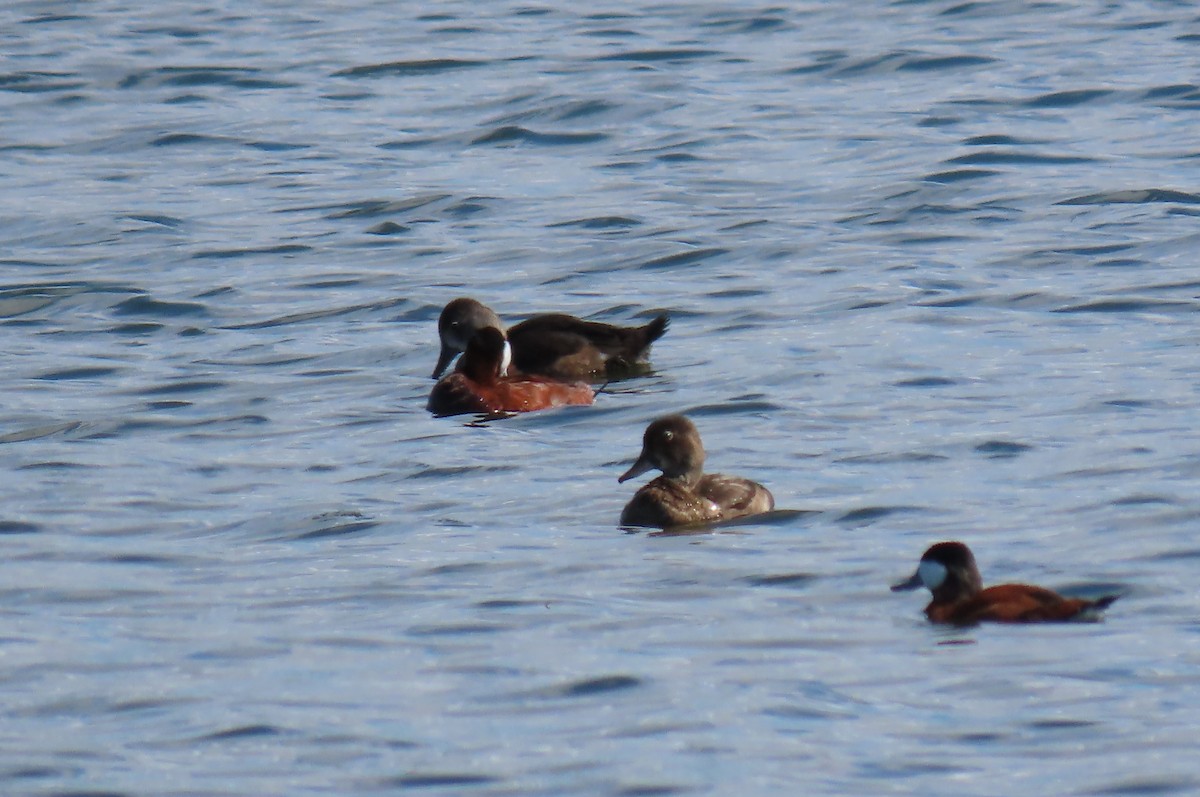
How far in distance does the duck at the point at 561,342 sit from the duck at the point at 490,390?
313mm

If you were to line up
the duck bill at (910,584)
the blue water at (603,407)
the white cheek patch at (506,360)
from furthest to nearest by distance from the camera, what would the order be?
the white cheek patch at (506,360) < the duck bill at (910,584) < the blue water at (603,407)

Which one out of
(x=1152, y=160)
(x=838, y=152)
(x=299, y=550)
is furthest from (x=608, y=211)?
(x=299, y=550)

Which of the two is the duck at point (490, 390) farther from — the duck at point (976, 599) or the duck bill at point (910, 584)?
the duck at point (976, 599)

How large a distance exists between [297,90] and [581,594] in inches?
565

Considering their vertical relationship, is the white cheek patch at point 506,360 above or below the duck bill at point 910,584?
below

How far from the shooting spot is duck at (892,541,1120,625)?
7.78 metres

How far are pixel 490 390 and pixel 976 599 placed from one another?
15.4 feet

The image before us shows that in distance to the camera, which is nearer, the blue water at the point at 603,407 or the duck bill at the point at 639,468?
the blue water at the point at 603,407

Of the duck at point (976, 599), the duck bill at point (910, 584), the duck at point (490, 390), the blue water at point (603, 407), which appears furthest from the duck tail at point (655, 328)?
the duck at point (976, 599)

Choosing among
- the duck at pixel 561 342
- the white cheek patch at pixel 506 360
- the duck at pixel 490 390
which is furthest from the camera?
the duck at pixel 561 342

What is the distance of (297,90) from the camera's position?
22.2 meters

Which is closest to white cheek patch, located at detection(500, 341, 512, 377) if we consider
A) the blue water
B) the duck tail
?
the blue water

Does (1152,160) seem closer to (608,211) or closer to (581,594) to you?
(608,211)

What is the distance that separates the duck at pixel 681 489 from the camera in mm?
9641
